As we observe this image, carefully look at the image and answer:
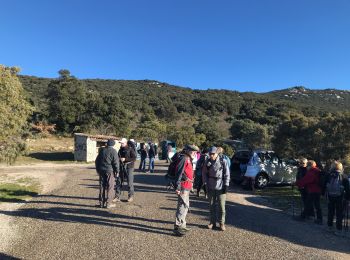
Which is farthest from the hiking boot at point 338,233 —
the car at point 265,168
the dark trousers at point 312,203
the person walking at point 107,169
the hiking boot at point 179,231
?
the car at point 265,168

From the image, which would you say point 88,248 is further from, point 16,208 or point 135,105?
point 135,105

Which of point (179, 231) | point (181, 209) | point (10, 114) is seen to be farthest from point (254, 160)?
point (10, 114)

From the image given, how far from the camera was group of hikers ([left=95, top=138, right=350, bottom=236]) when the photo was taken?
8000 millimetres

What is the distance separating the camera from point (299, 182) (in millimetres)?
10648

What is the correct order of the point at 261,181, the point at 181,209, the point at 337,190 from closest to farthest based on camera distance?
1. the point at 181,209
2. the point at 337,190
3. the point at 261,181

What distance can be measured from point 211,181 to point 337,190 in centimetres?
303

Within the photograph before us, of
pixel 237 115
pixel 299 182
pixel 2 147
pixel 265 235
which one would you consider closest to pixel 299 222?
pixel 299 182

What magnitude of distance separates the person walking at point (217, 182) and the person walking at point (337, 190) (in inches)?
104

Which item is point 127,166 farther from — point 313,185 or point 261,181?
point 261,181

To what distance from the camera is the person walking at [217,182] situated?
27.8 feet

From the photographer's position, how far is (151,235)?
25.9ft

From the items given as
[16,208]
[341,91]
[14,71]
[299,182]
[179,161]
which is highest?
[341,91]

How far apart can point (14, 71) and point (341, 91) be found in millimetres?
97282

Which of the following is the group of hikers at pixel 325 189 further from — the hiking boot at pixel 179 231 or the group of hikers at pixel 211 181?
the hiking boot at pixel 179 231
